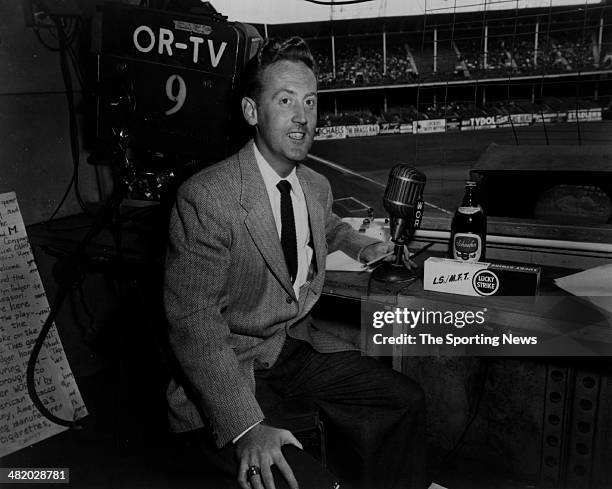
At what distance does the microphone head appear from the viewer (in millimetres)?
1739

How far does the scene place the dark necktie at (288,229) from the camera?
1.72 m

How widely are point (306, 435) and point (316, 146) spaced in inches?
51.7

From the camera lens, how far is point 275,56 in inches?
64.9

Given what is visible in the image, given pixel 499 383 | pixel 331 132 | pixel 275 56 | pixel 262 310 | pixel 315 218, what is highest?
pixel 275 56

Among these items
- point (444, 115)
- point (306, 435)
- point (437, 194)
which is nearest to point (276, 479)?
point (306, 435)

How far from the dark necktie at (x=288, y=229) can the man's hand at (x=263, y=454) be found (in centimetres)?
54

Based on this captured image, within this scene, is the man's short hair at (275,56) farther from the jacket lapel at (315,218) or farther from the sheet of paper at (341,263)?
the sheet of paper at (341,263)

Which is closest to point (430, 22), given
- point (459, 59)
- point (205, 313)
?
point (459, 59)

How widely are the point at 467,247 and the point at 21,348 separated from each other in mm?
1955

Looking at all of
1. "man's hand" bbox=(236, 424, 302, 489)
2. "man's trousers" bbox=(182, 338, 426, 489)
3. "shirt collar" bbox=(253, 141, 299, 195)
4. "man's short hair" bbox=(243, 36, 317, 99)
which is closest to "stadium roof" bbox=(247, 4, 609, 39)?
"man's short hair" bbox=(243, 36, 317, 99)

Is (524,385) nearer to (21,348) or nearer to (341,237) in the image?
(341,237)

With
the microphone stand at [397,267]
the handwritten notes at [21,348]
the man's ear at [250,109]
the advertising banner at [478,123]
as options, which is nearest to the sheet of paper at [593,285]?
the microphone stand at [397,267]

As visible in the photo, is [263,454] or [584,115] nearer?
[263,454]

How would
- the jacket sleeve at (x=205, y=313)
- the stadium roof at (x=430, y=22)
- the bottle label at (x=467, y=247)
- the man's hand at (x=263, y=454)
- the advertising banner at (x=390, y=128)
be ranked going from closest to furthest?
1. the man's hand at (x=263, y=454)
2. the jacket sleeve at (x=205, y=313)
3. the bottle label at (x=467, y=247)
4. the stadium roof at (x=430, y=22)
5. the advertising banner at (x=390, y=128)
